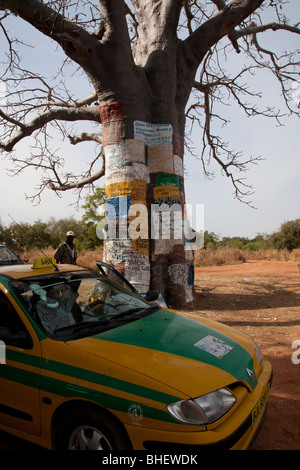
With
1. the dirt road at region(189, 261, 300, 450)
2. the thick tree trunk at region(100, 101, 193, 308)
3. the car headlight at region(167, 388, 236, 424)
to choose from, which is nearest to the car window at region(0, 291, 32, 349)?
the car headlight at region(167, 388, 236, 424)

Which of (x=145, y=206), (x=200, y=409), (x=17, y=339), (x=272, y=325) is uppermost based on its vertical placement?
(x=145, y=206)

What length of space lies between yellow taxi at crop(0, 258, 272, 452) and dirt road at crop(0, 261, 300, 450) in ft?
1.47

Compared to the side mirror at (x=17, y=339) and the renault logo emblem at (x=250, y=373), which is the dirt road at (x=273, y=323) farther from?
the side mirror at (x=17, y=339)

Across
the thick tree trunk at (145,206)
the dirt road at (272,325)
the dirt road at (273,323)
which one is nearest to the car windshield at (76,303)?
the dirt road at (272,325)

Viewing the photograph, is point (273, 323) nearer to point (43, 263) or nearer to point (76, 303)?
point (76, 303)

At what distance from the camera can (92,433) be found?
214cm

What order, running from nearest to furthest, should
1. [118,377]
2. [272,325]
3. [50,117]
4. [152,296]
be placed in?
[118,377], [152,296], [272,325], [50,117]

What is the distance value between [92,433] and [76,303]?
3.88 ft

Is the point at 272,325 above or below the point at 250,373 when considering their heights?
below

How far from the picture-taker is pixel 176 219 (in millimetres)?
7363

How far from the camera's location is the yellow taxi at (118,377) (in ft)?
6.47

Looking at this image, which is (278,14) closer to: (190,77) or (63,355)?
(190,77)

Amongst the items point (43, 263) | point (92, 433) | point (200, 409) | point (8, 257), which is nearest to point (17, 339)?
point (92, 433)

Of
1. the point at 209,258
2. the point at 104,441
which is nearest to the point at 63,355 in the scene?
the point at 104,441
